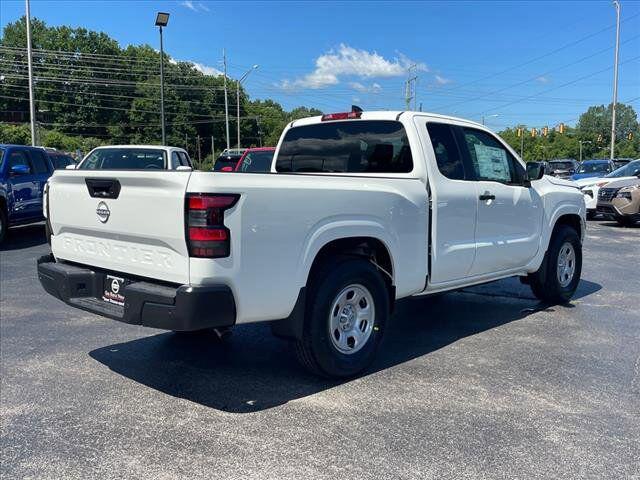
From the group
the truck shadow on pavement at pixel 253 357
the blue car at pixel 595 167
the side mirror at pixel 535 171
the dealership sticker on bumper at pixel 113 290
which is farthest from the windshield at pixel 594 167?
the dealership sticker on bumper at pixel 113 290

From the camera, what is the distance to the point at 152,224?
3.67 m

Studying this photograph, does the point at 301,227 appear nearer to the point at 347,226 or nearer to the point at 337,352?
the point at 347,226

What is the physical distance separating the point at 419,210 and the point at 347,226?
0.87m

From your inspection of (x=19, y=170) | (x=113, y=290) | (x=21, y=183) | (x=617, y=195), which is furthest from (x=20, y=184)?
(x=617, y=195)

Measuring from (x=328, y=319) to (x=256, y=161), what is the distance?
9557 mm

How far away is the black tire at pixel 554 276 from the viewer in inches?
263

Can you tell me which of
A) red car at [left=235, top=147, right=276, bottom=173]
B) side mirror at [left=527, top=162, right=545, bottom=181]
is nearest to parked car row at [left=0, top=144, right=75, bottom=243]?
A: red car at [left=235, top=147, right=276, bottom=173]

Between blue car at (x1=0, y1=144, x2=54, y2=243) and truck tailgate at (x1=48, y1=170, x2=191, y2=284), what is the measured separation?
8184 millimetres

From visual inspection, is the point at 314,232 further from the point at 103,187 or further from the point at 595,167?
the point at 595,167

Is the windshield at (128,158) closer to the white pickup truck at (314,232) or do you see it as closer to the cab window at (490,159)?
the white pickup truck at (314,232)

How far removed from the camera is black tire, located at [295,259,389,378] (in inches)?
162

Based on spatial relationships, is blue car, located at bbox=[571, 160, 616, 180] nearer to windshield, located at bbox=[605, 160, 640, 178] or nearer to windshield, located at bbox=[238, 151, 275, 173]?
windshield, located at bbox=[605, 160, 640, 178]

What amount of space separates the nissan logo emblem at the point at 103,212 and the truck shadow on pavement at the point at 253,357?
1.28 meters

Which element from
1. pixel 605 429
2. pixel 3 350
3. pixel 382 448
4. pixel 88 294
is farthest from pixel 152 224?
pixel 605 429
